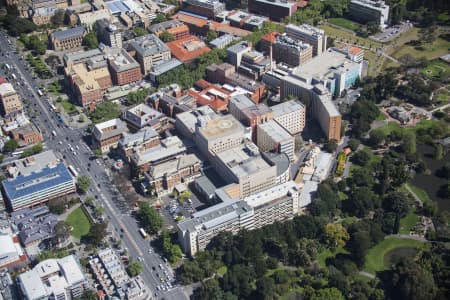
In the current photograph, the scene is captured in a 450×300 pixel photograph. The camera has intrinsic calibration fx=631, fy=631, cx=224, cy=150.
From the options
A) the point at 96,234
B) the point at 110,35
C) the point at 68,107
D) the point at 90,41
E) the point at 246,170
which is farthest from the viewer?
the point at 90,41

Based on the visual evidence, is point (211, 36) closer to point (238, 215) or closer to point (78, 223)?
point (78, 223)

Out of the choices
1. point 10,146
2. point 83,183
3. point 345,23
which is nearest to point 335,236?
point 83,183

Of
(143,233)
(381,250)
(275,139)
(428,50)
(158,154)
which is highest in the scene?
(275,139)

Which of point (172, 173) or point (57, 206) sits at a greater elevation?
point (172, 173)

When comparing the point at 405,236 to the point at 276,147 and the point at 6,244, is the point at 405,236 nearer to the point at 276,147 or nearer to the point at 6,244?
the point at 276,147

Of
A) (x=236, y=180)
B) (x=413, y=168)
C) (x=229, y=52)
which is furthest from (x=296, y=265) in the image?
(x=229, y=52)
